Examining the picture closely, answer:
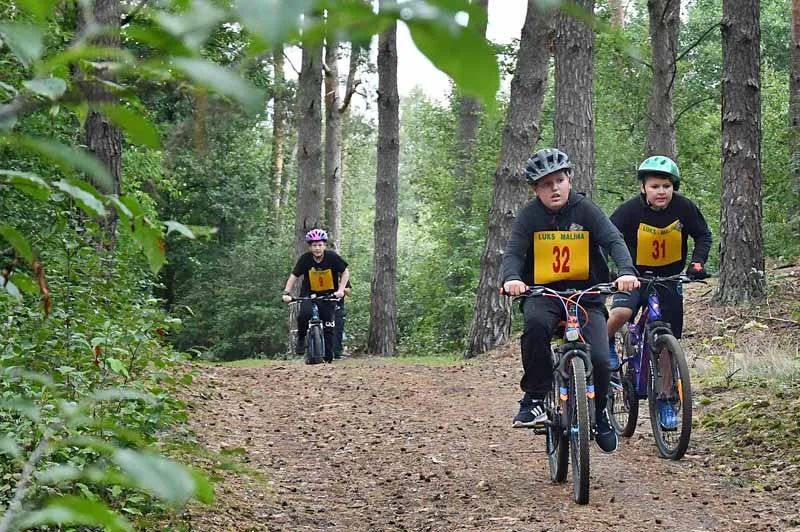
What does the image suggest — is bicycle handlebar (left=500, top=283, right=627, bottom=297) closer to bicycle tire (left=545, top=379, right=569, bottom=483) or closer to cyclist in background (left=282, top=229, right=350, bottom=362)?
bicycle tire (left=545, top=379, right=569, bottom=483)

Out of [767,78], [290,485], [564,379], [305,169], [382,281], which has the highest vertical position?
[767,78]

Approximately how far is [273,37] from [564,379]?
6504mm

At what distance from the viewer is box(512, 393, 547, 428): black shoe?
7.41 metres

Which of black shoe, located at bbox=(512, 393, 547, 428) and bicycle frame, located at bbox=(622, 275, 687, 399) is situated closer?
black shoe, located at bbox=(512, 393, 547, 428)

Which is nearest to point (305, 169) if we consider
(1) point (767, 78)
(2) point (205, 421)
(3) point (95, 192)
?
(2) point (205, 421)

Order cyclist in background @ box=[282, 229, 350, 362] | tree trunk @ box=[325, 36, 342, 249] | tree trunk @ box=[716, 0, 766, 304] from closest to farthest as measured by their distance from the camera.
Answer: tree trunk @ box=[716, 0, 766, 304]
cyclist in background @ box=[282, 229, 350, 362]
tree trunk @ box=[325, 36, 342, 249]

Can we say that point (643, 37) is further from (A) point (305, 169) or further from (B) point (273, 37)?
(B) point (273, 37)

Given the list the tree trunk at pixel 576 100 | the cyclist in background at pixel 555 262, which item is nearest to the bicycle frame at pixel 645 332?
the cyclist in background at pixel 555 262

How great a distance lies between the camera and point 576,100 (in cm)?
1714

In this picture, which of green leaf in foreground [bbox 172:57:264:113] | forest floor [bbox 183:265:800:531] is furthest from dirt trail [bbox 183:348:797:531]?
green leaf in foreground [bbox 172:57:264:113]

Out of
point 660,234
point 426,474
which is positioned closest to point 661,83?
point 660,234

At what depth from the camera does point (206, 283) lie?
1430 inches

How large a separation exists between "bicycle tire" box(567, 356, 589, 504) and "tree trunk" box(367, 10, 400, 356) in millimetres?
16186

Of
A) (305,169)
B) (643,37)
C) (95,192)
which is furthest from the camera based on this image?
(643,37)
